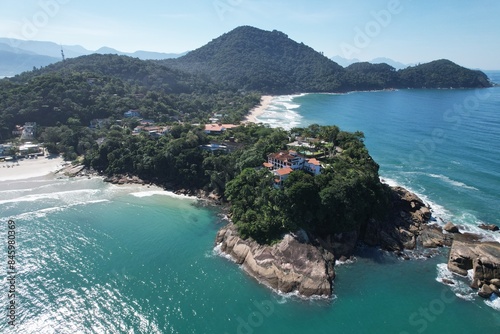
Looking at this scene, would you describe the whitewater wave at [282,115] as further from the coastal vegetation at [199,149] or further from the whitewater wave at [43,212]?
the whitewater wave at [43,212]

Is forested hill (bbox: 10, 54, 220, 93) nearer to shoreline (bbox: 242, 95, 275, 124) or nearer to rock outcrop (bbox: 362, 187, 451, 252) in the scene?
shoreline (bbox: 242, 95, 275, 124)

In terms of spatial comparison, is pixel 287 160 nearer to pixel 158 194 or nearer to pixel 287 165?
pixel 287 165

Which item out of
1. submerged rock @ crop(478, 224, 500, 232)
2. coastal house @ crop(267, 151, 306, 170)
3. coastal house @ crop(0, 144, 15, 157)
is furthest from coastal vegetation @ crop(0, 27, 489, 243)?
submerged rock @ crop(478, 224, 500, 232)

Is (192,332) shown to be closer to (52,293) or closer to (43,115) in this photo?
(52,293)

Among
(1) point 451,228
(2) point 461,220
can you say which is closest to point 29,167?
(1) point 451,228

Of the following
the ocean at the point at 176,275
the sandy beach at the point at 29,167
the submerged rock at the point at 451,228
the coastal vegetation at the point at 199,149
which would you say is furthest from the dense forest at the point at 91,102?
the submerged rock at the point at 451,228

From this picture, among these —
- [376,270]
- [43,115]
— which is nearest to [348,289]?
[376,270]
